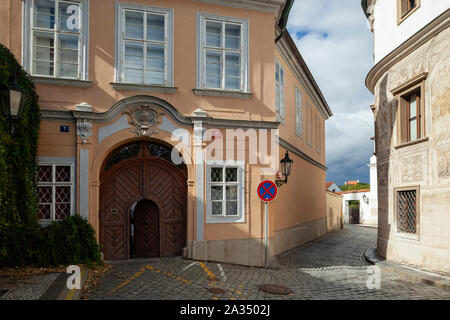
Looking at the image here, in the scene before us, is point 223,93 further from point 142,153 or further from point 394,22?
point 394,22

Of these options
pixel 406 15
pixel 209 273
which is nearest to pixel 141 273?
pixel 209 273

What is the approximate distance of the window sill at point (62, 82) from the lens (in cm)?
918

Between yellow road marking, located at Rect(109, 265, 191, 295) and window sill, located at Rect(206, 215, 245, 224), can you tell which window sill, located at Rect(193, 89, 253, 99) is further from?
yellow road marking, located at Rect(109, 265, 191, 295)

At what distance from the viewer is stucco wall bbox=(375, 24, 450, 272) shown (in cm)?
965

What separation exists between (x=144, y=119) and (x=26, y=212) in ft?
11.2

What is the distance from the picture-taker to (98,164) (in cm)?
943

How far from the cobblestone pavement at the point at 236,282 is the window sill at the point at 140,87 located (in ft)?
14.1

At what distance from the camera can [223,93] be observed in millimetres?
10398

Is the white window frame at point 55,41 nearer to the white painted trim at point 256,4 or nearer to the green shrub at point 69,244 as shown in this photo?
the white painted trim at point 256,4

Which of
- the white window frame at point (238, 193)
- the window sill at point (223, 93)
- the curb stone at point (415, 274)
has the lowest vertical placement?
the curb stone at point (415, 274)

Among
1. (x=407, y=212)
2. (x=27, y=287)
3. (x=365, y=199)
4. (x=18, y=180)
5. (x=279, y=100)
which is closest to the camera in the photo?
(x=27, y=287)

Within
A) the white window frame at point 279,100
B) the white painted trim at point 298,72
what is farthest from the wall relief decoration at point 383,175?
the white painted trim at point 298,72

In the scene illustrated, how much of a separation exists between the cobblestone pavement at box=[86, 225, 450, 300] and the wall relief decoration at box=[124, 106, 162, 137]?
3.23 meters

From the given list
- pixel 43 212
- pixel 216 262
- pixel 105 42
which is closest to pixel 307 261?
pixel 216 262
